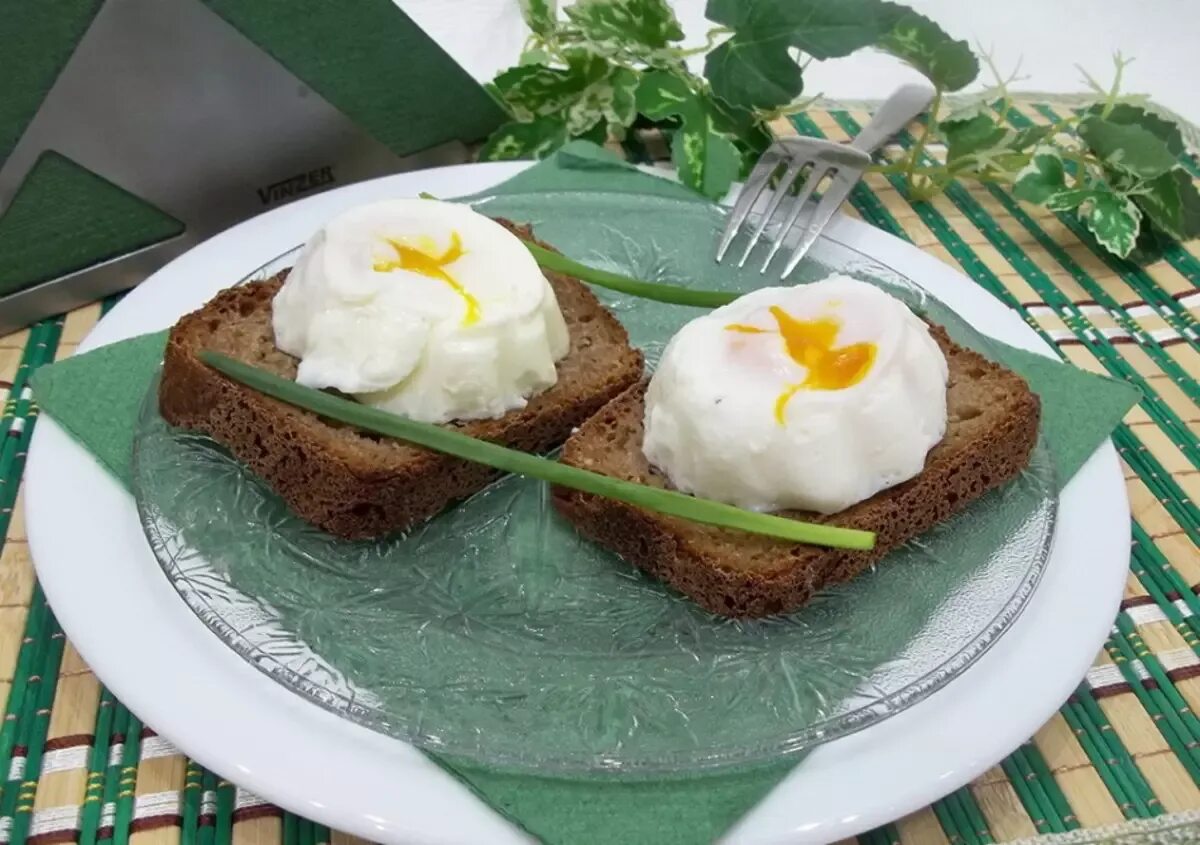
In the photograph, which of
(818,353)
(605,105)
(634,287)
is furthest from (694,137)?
(818,353)

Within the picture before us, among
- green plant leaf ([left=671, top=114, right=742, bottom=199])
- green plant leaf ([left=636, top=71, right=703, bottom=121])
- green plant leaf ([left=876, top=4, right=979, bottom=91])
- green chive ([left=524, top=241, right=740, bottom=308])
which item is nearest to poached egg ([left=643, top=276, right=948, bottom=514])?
green chive ([left=524, top=241, right=740, bottom=308])

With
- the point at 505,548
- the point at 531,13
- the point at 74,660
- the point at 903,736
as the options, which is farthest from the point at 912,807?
the point at 531,13

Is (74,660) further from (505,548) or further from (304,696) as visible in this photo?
(505,548)

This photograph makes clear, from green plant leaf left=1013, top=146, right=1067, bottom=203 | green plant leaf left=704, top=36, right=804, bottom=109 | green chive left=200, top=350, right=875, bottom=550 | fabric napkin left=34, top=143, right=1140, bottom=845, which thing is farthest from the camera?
green plant leaf left=1013, top=146, right=1067, bottom=203

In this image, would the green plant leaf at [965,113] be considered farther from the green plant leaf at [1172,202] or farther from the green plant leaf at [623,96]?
the green plant leaf at [623,96]

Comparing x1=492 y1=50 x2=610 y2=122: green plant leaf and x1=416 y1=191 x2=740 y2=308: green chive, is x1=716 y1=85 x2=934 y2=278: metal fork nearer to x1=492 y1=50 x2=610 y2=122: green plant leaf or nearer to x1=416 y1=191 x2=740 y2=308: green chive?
x1=416 y1=191 x2=740 y2=308: green chive

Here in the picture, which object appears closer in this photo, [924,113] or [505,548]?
[505,548]

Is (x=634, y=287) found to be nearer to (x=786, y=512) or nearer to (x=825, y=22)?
(x=786, y=512)
